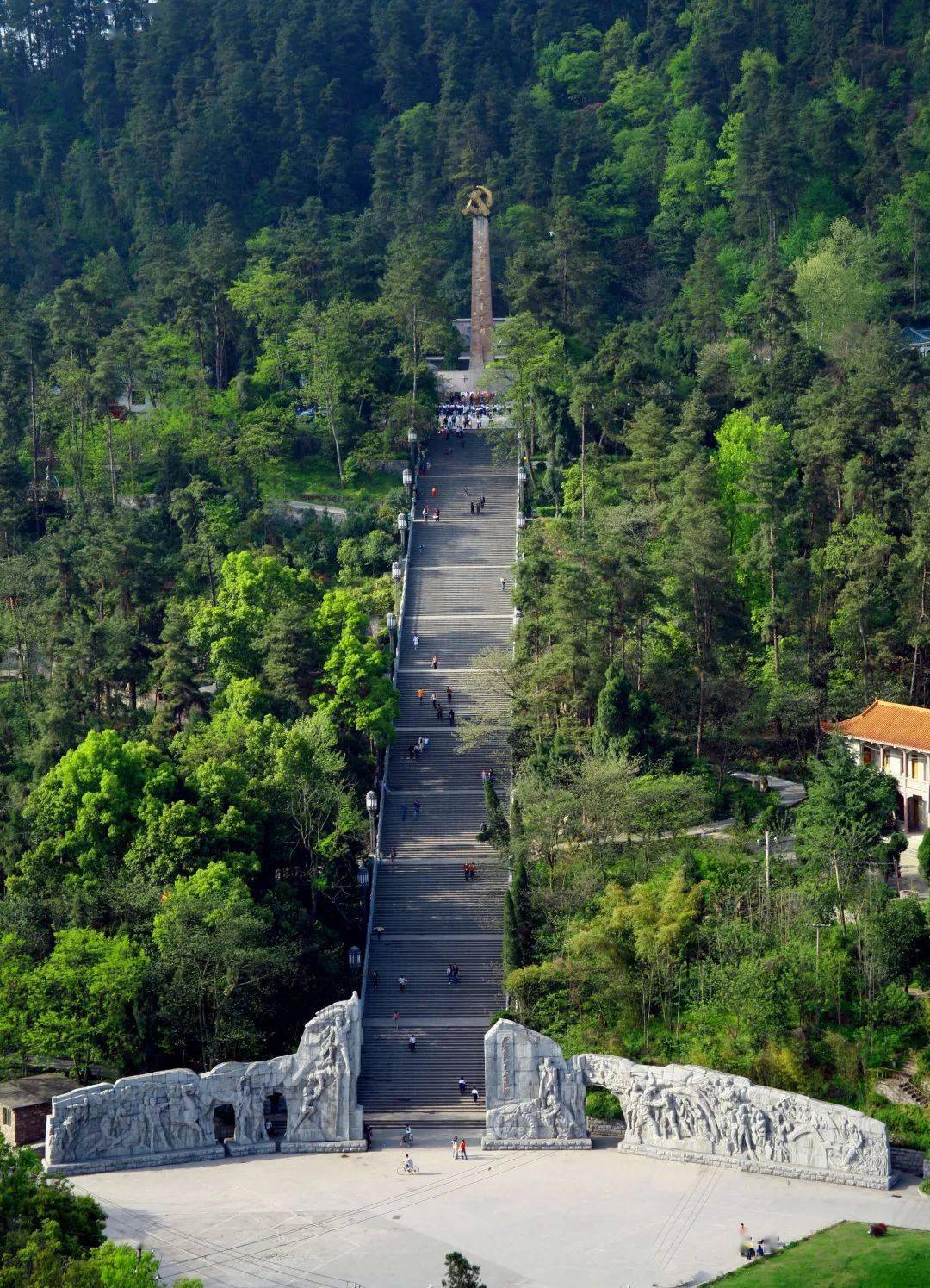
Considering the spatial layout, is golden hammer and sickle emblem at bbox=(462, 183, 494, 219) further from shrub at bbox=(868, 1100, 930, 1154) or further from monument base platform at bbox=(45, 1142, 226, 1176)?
shrub at bbox=(868, 1100, 930, 1154)

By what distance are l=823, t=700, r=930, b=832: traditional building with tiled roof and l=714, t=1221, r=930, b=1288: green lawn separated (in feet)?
56.5

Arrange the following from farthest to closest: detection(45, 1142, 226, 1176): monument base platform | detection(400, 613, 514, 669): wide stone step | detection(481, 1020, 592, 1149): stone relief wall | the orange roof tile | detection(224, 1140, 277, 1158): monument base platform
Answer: detection(400, 613, 514, 669): wide stone step → the orange roof tile → detection(224, 1140, 277, 1158): monument base platform → detection(481, 1020, 592, 1149): stone relief wall → detection(45, 1142, 226, 1176): monument base platform

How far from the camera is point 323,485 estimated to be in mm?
87875

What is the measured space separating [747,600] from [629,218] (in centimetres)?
3248

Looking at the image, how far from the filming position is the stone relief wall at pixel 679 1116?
56.2 meters

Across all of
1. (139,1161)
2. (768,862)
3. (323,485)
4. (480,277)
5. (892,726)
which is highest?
(480,277)

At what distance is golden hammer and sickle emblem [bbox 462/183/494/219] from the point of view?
99625 millimetres

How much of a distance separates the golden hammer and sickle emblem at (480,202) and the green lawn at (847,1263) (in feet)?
180

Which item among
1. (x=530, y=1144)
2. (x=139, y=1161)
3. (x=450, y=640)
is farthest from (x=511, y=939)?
(x=450, y=640)

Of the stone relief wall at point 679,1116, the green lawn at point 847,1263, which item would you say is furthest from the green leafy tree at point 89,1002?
the green lawn at point 847,1263

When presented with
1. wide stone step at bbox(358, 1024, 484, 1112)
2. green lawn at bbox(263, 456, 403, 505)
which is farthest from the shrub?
green lawn at bbox(263, 456, 403, 505)

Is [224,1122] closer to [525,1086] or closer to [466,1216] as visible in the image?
[525,1086]

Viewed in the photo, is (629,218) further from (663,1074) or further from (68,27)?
(663,1074)

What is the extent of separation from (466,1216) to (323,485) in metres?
37.5
